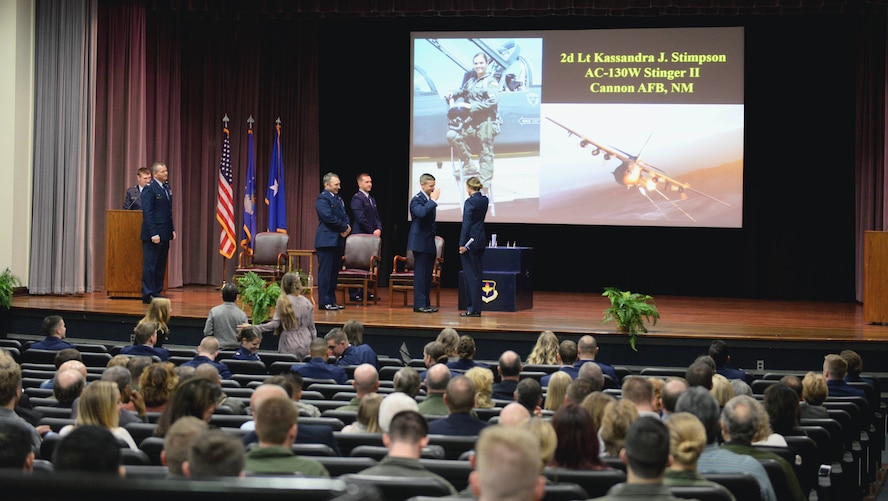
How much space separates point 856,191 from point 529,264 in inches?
184

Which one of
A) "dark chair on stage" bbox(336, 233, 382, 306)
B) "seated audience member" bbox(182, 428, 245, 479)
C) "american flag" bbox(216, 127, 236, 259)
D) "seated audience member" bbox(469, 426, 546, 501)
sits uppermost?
"american flag" bbox(216, 127, 236, 259)

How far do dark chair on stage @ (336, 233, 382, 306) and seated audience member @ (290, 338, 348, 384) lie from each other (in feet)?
14.9

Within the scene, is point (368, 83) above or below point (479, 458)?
above

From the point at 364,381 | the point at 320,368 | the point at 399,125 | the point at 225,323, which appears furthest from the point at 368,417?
the point at 399,125

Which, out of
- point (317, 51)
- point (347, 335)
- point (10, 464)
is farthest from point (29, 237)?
point (10, 464)

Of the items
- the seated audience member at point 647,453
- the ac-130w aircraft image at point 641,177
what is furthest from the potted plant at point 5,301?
the seated audience member at point 647,453

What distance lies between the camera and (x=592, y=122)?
44.0 ft

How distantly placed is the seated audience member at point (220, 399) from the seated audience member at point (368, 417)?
68 cm

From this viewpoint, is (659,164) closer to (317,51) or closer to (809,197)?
(809,197)

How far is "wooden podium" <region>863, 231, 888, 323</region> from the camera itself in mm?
10086

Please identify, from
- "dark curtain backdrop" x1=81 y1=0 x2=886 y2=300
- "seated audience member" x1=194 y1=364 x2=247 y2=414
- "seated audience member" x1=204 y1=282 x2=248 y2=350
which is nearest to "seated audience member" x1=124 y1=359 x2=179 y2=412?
"seated audience member" x1=194 y1=364 x2=247 y2=414

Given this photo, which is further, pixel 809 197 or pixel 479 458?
pixel 809 197

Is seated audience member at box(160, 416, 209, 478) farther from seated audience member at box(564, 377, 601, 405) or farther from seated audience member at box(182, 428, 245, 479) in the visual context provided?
seated audience member at box(564, 377, 601, 405)

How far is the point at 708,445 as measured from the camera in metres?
4.16
